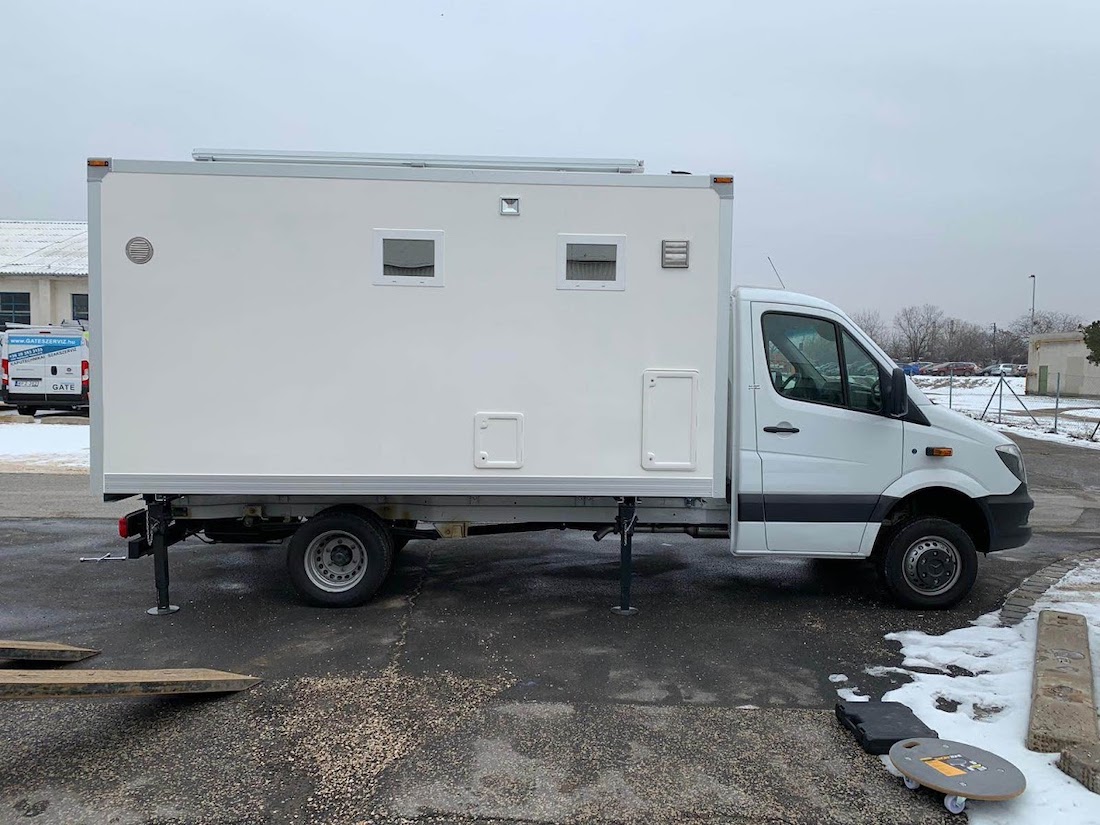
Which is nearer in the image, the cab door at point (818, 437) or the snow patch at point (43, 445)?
the cab door at point (818, 437)

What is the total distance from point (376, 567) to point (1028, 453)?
1590cm

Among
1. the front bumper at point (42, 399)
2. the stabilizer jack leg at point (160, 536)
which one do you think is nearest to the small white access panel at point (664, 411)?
the stabilizer jack leg at point (160, 536)

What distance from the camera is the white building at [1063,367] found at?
3874cm

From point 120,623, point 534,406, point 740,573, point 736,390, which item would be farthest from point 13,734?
point 740,573

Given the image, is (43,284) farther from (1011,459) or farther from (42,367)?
(1011,459)

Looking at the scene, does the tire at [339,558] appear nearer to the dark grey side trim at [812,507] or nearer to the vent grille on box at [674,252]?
the dark grey side trim at [812,507]

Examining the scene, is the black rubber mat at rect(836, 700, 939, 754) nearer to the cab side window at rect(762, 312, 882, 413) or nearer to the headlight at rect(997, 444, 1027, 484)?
the cab side window at rect(762, 312, 882, 413)

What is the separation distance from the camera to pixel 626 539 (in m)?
5.98

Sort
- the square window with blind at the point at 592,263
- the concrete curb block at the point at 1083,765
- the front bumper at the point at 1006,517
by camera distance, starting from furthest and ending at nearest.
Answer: the front bumper at the point at 1006,517
the square window with blind at the point at 592,263
the concrete curb block at the point at 1083,765

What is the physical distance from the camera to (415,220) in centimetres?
560

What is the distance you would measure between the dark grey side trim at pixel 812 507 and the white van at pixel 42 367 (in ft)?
68.4

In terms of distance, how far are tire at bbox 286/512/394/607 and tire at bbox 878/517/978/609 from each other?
3.82 m

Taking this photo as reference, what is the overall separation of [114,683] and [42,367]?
21.0 m

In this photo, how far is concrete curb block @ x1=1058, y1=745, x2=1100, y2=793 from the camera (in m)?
3.56
